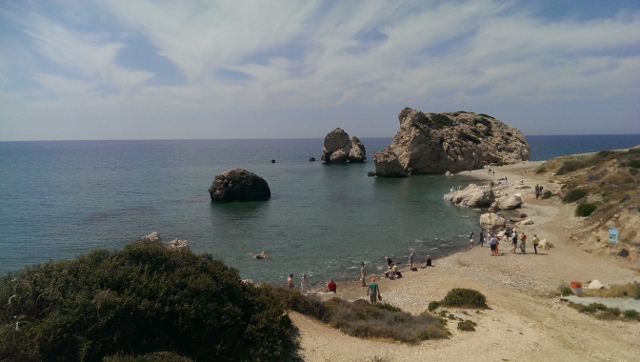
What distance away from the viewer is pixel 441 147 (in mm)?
81438

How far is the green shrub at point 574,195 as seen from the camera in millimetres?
42406

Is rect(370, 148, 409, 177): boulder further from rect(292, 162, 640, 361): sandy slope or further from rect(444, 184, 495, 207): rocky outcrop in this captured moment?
rect(292, 162, 640, 361): sandy slope

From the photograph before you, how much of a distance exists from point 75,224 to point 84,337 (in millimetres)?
33680

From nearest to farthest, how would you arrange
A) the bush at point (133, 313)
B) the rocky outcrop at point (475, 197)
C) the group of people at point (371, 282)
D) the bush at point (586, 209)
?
the bush at point (133, 313) < the group of people at point (371, 282) < the bush at point (586, 209) < the rocky outcrop at point (475, 197)

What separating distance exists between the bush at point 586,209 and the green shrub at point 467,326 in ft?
94.7

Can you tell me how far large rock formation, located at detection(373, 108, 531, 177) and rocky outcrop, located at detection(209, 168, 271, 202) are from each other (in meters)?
34.1

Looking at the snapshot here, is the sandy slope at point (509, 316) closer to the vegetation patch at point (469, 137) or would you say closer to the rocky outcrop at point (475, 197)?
the rocky outcrop at point (475, 197)

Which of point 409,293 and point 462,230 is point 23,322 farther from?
point 462,230

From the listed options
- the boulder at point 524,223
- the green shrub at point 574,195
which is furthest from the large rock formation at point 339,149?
the boulder at point 524,223

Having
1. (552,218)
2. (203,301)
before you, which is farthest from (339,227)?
(203,301)

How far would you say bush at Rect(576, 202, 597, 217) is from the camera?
35706mm

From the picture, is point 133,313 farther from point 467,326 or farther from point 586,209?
point 586,209

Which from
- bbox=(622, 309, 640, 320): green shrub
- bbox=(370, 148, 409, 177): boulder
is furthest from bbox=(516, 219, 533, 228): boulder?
bbox=(370, 148, 409, 177): boulder

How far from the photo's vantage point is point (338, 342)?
12.2m
